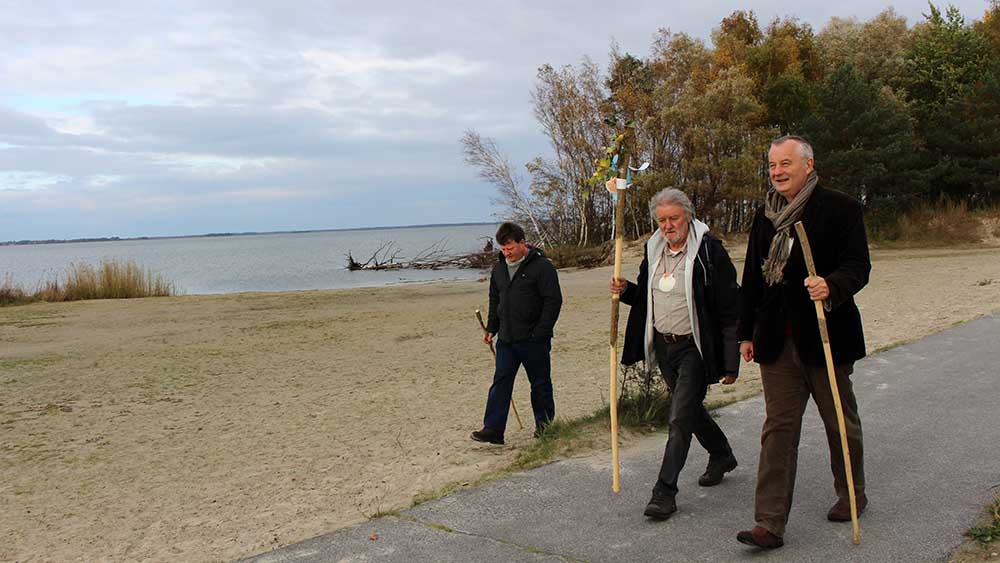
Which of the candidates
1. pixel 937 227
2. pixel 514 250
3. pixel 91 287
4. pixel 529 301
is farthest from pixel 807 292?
pixel 937 227

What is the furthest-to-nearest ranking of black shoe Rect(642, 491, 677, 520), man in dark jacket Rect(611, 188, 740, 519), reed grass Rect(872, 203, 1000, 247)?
1. reed grass Rect(872, 203, 1000, 247)
2. man in dark jacket Rect(611, 188, 740, 519)
3. black shoe Rect(642, 491, 677, 520)

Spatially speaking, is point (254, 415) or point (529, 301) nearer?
point (529, 301)

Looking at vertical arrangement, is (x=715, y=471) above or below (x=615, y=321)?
below

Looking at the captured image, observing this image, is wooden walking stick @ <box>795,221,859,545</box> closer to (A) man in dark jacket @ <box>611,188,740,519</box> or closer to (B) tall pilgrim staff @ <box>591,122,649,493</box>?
(A) man in dark jacket @ <box>611,188,740,519</box>

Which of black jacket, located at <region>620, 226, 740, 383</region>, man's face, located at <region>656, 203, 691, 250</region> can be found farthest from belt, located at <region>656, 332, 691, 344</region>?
man's face, located at <region>656, 203, 691, 250</region>

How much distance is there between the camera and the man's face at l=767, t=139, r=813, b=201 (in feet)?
13.6

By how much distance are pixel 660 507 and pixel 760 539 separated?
634mm

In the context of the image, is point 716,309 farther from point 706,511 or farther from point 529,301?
point 529,301

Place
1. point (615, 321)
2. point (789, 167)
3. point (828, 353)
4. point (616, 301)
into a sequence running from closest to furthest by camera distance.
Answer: point (828, 353)
point (789, 167)
point (616, 301)
point (615, 321)

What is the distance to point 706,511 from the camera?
4703 mm

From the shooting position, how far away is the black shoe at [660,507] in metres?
4.55

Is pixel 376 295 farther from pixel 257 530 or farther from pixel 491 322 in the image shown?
pixel 257 530

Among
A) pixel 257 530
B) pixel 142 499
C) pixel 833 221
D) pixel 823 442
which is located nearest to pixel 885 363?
pixel 823 442

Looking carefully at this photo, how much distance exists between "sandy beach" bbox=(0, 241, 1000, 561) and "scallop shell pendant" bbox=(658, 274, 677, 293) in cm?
202
